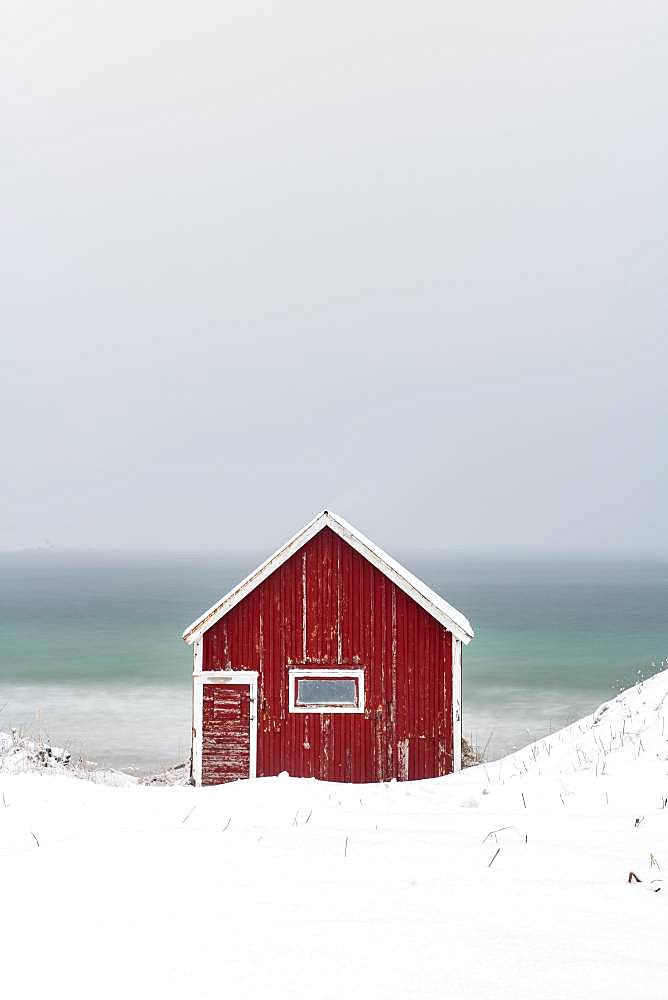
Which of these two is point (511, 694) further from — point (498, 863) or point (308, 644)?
Result: point (498, 863)

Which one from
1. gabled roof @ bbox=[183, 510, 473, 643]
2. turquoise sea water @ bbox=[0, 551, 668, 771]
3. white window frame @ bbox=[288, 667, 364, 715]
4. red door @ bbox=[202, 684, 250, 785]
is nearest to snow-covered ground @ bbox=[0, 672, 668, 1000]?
gabled roof @ bbox=[183, 510, 473, 643]

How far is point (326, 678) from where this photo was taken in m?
14.8

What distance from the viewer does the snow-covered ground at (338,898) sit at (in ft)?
9.00

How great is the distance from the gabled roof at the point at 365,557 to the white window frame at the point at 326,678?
1839mm

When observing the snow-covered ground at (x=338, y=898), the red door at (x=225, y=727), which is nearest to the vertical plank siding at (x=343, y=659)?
the red door at (x=225, y=727)

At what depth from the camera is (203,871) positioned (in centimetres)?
398

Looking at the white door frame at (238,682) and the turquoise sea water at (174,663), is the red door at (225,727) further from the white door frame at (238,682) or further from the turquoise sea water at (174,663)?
the turquoise sea water at (174,663)

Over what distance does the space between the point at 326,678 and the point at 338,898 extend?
11.4 metres

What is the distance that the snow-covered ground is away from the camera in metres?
2.74

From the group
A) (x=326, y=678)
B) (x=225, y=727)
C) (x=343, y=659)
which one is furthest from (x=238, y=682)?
(x=343, y=659)

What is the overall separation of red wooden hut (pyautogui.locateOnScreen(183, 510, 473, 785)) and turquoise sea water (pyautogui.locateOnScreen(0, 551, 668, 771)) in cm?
663

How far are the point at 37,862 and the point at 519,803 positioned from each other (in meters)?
3.84

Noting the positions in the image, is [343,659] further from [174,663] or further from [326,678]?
[174,663]

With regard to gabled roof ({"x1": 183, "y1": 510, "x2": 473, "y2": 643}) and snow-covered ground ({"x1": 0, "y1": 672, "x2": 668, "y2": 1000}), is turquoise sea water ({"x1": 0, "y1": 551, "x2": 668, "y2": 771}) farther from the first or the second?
snow-covered ground ({"x1": 0, "y1": 672, "x2": 668, "y2": 1000})
